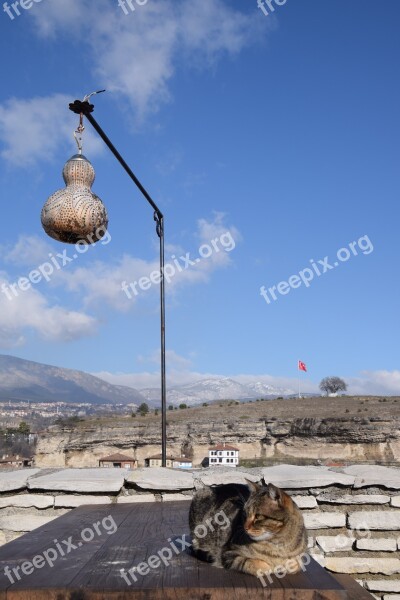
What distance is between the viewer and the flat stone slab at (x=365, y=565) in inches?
155

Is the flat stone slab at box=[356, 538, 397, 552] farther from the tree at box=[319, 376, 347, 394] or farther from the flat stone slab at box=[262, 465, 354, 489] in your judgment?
the tree at box=[319, 376, 347, 394]

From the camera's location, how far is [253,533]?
199 cm

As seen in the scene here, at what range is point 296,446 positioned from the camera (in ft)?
164

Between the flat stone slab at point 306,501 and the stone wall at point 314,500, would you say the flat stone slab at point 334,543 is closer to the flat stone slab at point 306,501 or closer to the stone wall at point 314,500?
the stone wall at point 314,500

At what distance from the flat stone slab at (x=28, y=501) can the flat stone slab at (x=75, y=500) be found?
53 mm

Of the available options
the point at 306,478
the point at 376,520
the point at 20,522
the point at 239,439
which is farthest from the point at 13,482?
the point at 239,439

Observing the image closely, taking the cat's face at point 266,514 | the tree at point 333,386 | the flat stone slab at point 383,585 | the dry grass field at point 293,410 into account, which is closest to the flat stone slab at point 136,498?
the flat stone slab at point 383,585

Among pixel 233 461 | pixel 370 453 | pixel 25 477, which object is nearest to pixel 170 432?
pixel 233 461

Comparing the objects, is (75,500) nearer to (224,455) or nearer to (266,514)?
(266,514)

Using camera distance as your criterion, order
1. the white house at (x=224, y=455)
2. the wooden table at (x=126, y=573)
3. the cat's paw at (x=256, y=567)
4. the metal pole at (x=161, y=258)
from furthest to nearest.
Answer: the white house at (x=224, y=455) < the metal pole at (x=161, y=258) < the cat's paw at (x=256, y=567) < the wooden table at (x=126, y=573)

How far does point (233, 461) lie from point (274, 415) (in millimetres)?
14450

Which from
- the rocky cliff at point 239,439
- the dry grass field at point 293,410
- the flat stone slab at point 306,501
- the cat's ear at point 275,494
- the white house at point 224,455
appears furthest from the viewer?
the dry grass field at point 293,410

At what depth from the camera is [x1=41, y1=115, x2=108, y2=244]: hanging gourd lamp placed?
12.5ft

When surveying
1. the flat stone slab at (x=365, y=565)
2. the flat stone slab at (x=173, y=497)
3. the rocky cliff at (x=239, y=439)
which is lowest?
the flat stone slab at (x=365, y=565)
